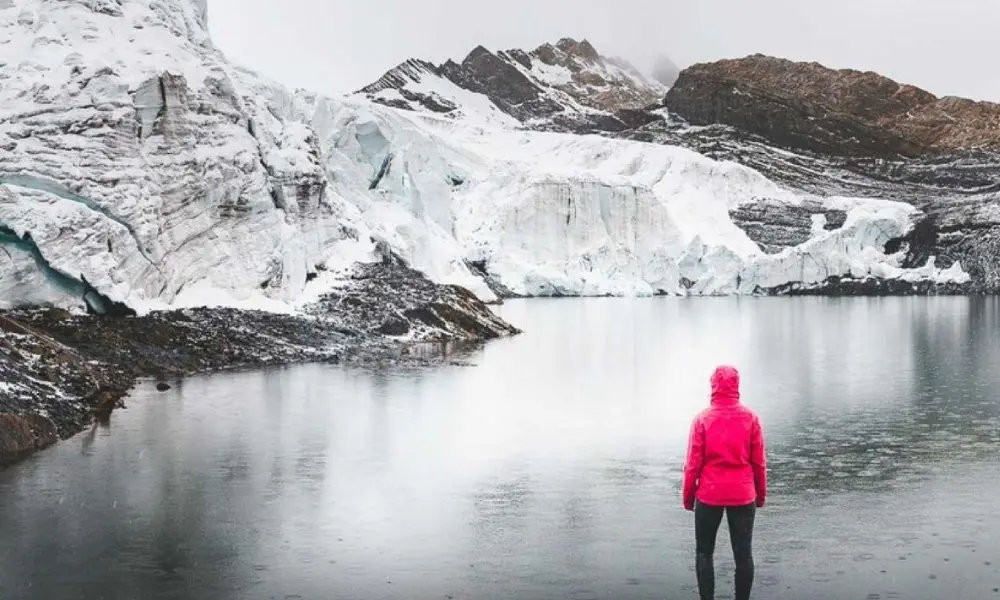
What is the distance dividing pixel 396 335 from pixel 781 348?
18.9 m

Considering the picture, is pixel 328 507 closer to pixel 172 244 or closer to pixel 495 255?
pixel 172 244

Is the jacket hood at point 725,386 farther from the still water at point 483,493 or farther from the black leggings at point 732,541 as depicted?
the still water at point 483,493

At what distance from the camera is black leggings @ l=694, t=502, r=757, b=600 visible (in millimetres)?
9750

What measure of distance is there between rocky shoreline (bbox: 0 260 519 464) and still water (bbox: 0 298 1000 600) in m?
1.38

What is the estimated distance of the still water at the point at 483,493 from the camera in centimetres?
1185

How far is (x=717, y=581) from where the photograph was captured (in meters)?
11.5

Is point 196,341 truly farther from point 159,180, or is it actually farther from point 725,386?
point 725,386

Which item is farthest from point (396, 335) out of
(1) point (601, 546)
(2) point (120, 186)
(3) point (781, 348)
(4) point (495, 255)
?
(4) point (495, 255)

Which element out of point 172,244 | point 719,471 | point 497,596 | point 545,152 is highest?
point 545,152

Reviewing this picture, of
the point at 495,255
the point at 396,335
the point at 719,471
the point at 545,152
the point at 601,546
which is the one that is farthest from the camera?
the point at 545,152

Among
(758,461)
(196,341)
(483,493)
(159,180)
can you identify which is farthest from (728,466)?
(159,180)

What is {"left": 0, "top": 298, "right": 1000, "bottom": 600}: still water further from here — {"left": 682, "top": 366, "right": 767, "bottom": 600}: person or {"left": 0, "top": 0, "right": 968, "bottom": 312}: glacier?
{"left": 0, "top": 0, "right": 968, "bottom": 312}: glacier

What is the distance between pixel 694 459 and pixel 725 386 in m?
0.78

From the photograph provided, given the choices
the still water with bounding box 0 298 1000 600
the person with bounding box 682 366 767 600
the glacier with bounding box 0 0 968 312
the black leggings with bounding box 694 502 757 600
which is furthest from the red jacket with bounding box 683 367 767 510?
the glacier with bounding box 0 0 968 312
